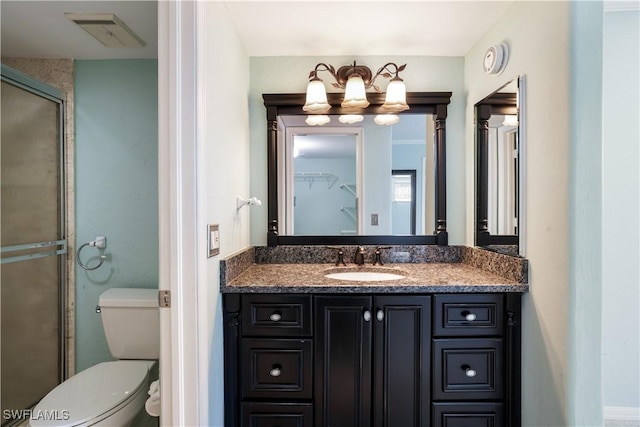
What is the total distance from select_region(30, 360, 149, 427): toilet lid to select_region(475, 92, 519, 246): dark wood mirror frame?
186cm

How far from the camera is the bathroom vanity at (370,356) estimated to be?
1.39 meters

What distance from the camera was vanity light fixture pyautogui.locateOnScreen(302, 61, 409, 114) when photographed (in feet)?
5.86

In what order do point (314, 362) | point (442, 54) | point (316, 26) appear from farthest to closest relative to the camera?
point (442, 54)
point (316, 26)
point (314, 362)

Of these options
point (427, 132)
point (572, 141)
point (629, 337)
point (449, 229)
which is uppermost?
point (427, 132)

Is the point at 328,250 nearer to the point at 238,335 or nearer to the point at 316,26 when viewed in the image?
the point at 238,335

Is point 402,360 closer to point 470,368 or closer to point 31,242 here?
point 470,368

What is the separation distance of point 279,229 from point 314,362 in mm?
803

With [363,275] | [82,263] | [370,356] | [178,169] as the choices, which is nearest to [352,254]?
[363,275]

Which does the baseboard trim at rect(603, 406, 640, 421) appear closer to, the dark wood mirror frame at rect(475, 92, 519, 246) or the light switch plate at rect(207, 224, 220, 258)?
the dark wood mirror frame at rect(475, 92, 519, 246)

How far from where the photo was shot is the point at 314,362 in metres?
1.40

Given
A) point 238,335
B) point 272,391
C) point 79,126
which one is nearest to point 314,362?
point 272,391

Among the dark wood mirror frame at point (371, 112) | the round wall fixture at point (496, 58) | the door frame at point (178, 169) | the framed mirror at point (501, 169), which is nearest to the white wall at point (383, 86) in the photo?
the dark wood mirror frame at point (371, 112)

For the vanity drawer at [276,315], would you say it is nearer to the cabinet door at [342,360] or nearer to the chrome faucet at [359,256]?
the cabinet door at [342,360]

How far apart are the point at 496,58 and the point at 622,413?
6.30 feet
